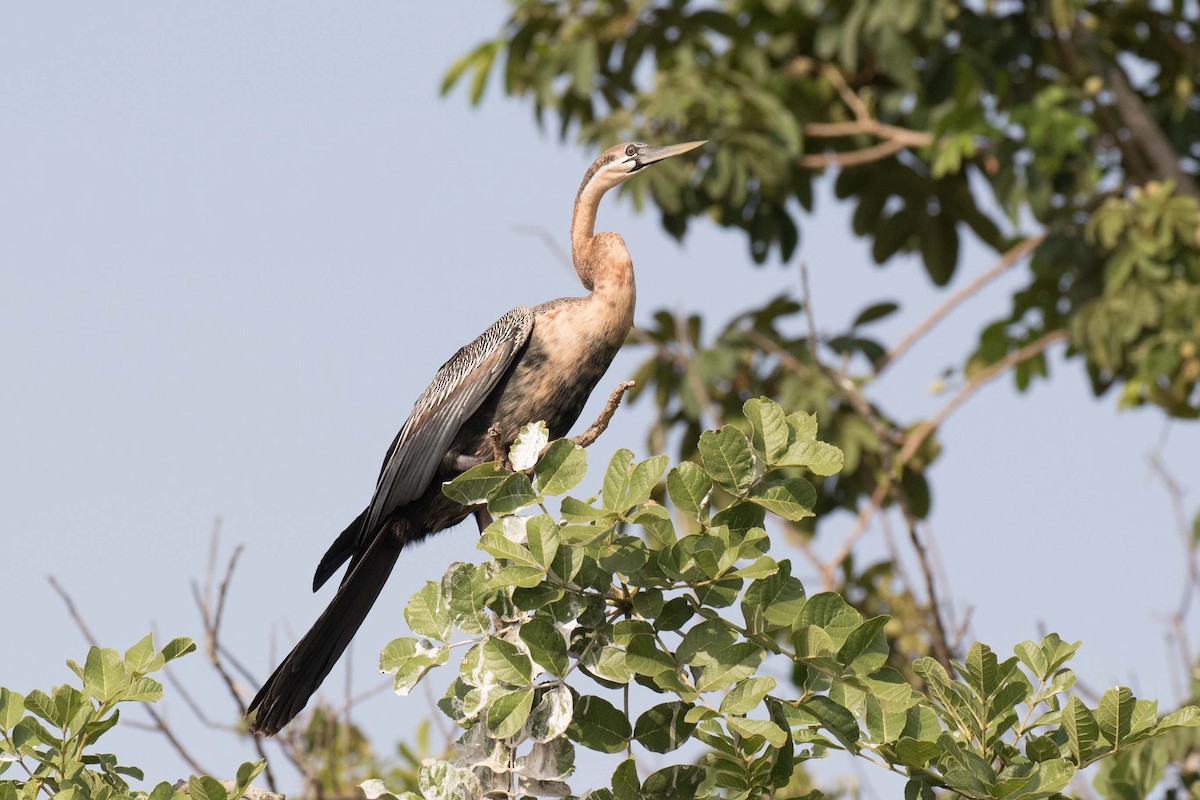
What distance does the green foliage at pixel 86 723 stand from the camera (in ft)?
8.85

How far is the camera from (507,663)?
2.44 m

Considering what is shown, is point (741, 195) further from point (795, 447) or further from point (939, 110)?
point (795, 447)

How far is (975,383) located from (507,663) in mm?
5635

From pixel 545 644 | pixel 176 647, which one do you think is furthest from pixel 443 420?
pixel 545 644

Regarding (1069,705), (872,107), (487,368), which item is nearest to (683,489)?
(1069,705)

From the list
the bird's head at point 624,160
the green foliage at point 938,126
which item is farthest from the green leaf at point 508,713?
the green foliage at point 938,126

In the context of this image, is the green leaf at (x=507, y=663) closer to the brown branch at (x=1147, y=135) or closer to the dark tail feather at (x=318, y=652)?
the dark tail feather at (x=318, y=652)

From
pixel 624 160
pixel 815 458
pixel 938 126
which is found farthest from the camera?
pixel 938 126

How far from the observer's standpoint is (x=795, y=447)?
2432 mm

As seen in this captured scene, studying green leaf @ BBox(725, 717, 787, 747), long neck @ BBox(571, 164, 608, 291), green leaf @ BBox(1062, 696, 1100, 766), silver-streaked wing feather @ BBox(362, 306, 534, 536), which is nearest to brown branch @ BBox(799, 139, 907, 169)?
long neck @ BBox(571, 164, 608, 291)

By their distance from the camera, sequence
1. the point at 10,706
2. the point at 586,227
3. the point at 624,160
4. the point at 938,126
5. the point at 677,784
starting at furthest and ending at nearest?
the point at 938,126
the point at 624,160
the point at 586,227
the point at 10,706
the point at 677,784

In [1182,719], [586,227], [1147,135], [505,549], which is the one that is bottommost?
[1182,719]

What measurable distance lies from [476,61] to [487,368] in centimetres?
456

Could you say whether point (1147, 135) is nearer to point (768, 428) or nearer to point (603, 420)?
point (603, 420)
